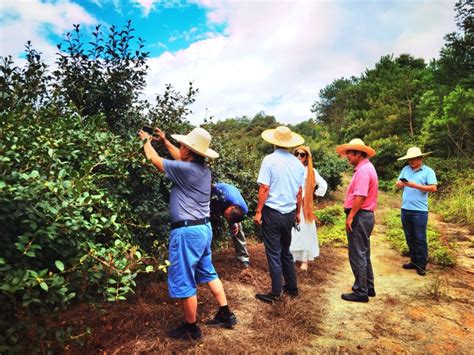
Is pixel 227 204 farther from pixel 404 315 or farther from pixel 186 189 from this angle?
pixel 404 315

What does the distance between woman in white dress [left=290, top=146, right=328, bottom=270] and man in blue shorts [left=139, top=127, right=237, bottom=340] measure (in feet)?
8.82

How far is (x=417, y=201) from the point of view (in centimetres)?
587

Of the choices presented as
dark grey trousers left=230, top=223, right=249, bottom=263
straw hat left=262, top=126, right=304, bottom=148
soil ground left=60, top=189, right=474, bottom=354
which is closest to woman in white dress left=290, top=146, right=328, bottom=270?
soil ground left=60, top=189, right=474, bottom=354

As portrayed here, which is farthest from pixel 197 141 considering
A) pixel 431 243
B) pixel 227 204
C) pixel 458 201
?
pixel 458 201

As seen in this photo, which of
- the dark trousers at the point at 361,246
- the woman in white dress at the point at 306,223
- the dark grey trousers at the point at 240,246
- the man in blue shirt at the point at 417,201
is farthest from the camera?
the man in blue shirt at the point at 417,201

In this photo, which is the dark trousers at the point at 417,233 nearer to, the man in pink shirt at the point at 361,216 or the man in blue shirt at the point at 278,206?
the man in pink shirt at the point at 361,216

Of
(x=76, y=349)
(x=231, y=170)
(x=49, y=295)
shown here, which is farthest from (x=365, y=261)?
(x=49, y=295)

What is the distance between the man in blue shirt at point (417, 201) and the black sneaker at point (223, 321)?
143 inches

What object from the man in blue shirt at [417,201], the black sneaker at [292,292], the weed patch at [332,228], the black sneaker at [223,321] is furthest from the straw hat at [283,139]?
the weed patch at [332,228]

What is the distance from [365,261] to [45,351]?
3752mm

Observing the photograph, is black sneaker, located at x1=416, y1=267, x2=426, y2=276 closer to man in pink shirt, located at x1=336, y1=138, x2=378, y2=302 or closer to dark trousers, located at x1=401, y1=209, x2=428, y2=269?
dark trousers, located at x1=401, y1=209, x2=428, y2=269

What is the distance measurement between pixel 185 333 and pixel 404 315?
2.76m

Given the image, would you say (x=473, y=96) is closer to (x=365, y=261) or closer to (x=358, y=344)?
(x=365, y=261)

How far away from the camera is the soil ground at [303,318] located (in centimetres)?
326
